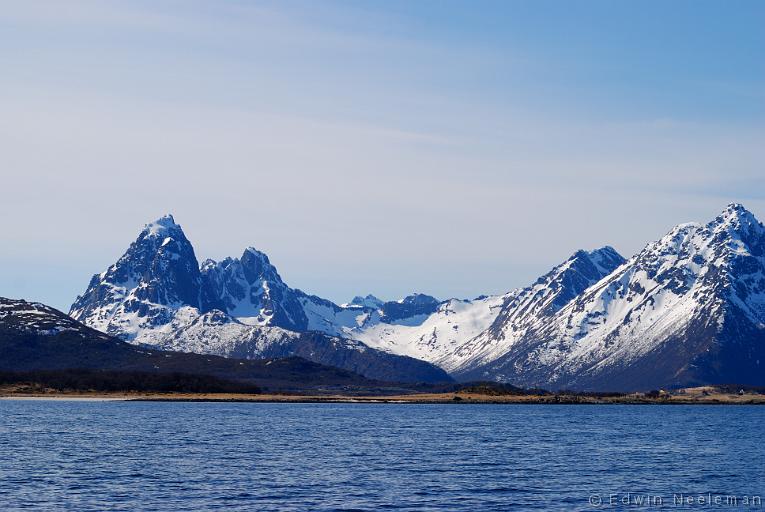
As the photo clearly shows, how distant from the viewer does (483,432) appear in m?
197

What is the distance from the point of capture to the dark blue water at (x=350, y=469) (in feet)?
317

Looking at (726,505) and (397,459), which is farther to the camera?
(397,459)

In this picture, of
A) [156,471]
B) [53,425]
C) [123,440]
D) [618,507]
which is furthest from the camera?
[53,425]

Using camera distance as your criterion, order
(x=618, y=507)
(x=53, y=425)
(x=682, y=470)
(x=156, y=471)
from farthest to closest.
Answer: (x=53, y=425) < (x=682, y=470) < (x=156, y=471) < (x=618, y=507)

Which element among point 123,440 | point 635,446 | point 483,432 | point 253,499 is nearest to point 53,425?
point 123,440

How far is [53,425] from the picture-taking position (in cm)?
19325

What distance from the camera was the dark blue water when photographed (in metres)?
96.5

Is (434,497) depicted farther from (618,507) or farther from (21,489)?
(21,489)

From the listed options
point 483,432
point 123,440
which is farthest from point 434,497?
point 483,432

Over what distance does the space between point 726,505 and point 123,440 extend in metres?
91.5

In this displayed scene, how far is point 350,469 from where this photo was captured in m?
122

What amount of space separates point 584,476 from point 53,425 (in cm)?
10606

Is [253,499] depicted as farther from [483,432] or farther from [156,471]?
[483,432]

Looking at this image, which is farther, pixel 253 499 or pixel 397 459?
pixel 397 459
